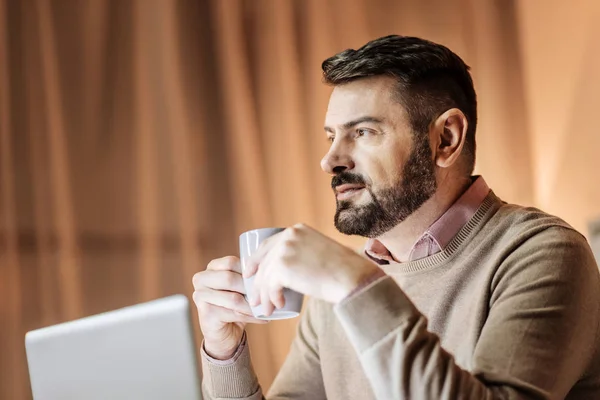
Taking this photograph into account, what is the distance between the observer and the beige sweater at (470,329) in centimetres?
80

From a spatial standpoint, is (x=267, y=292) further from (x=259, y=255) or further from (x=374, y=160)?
(x=374, y=160)

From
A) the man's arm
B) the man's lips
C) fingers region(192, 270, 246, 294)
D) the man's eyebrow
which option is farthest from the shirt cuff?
the man's eyebrow

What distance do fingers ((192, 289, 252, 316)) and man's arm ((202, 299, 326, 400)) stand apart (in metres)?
0.18

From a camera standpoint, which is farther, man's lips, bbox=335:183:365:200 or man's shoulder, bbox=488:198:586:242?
man's lips, bbox=335:183:365:200

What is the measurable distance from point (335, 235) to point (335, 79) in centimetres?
108

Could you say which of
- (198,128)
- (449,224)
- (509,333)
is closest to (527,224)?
(449,224)

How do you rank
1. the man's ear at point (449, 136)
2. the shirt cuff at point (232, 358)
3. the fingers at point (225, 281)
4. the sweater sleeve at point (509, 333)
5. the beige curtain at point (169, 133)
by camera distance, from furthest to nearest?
the beige curtain at point (169, 133)
the man's ear at point (449, 136)
the shirt cuff at point (232, 358)
the fingers at point (225, 281)
the sweater sleeve at point (509, 333)

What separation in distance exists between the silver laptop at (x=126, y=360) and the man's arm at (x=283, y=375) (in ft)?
0.51

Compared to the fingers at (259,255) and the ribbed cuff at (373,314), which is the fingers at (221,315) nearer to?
the fingers at (259,255)

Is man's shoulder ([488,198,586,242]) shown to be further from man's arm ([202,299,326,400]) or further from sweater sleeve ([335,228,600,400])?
man's arm ([202,299,326,400])

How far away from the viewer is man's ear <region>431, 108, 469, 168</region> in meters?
1.33

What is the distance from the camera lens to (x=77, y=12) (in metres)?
2.15

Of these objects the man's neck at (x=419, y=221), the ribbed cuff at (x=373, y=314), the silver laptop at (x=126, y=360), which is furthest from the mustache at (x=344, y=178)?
the ribbed cuff at (x=373, y=314)

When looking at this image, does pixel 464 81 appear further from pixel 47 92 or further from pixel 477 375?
pixel 47 92
